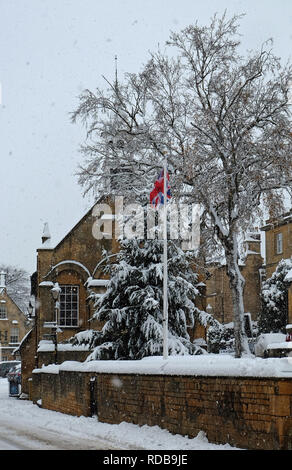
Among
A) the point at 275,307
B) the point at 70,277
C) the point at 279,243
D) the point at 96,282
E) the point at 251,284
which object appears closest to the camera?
the point at 96,282

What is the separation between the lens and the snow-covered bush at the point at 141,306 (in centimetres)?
2583

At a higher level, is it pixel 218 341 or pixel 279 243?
pixel 279 243

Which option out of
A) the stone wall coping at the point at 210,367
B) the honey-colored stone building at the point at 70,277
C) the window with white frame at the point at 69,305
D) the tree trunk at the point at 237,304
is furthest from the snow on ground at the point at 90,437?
the window with white frame at the point at 69,305

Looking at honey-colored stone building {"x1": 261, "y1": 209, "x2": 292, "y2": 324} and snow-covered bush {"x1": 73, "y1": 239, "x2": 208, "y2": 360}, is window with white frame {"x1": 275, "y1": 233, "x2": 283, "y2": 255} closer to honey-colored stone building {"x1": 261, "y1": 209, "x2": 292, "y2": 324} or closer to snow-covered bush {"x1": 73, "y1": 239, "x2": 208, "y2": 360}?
honey-colored stone building {"x1": 261, "y1": 209, "x2": 292, "y2": 324}

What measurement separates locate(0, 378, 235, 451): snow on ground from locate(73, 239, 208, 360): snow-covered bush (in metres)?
7.16

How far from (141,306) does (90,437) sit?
11.9 meters

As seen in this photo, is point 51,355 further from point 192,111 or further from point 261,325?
point 261,325

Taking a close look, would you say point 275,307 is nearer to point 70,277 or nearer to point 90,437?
point 70,277

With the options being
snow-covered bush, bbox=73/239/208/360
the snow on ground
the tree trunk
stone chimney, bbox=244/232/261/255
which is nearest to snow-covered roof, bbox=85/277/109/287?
snow-covered bush, bbox=73/239/208/360

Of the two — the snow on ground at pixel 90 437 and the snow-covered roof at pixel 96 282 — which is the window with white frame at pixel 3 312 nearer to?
the snow-covered roof at pixel 96 282

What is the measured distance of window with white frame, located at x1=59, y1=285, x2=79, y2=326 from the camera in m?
38.3

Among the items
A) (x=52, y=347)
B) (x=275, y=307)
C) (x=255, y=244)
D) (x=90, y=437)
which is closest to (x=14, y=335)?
(x=255, y=244)

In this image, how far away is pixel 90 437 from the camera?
14336 millimetres

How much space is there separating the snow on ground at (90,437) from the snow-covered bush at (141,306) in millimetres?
7156
